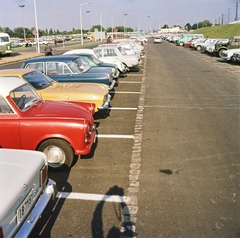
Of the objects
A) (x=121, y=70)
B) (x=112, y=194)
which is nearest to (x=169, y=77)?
(x=121, y=70)

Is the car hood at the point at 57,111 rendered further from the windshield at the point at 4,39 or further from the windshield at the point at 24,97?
the windshield at the point at 4,39

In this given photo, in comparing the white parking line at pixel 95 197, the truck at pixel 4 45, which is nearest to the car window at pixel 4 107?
the white parking line at pixel 95 197

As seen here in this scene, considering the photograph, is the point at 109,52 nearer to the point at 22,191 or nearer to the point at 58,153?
the point at 58,153

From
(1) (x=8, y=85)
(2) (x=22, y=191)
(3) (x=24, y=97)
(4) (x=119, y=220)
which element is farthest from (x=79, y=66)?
(2) (x=22, y=191)

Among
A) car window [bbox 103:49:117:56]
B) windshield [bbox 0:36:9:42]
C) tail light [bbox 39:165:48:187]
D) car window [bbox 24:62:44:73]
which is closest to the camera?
tail light [bbox 39:165:48:187]

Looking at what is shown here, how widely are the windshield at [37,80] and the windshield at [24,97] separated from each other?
4.76 ft

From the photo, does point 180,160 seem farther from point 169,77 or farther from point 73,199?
point 169,77

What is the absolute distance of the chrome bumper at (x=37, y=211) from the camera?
2.75 meters

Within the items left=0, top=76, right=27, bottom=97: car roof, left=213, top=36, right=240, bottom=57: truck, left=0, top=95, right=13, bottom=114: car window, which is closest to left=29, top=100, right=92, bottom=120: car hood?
left=0, top=95, right=13, bottom=114: car window

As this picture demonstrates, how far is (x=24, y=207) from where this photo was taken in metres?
2.89

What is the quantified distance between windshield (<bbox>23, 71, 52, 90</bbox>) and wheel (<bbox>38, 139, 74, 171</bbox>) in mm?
2666

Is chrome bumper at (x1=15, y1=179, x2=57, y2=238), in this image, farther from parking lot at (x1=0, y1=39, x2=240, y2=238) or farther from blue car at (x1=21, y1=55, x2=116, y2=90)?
blue car at (x1=21, y1=55, x2=116, y2=90)

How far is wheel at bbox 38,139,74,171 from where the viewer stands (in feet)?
15.8

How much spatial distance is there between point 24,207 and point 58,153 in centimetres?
202
